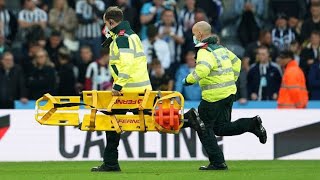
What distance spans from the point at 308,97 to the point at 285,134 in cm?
339

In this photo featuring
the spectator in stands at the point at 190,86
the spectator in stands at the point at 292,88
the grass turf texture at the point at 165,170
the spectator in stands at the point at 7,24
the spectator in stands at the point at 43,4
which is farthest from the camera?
the spectator in stands at the point at 43,4

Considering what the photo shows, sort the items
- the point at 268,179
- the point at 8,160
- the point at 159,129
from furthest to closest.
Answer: the point at 8,160, the point at 159,129, the point at 268,179

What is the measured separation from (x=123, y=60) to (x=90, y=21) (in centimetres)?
1039

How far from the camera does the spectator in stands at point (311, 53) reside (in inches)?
985

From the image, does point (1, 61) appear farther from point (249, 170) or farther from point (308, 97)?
point (249, 170)

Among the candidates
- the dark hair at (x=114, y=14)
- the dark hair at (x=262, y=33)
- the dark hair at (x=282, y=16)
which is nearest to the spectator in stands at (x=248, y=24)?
the dark hair at (x=262, y=33)

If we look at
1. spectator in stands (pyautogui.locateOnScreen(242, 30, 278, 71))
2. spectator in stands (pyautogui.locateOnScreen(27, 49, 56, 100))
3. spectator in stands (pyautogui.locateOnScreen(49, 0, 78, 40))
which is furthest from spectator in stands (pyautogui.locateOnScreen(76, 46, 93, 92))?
spectator in stands (pyautogui.locateOnScreen(242, 30, 278, 71))

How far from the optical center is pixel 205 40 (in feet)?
54.4

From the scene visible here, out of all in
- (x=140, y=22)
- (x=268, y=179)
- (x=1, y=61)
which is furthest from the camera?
(x=140, y=22)

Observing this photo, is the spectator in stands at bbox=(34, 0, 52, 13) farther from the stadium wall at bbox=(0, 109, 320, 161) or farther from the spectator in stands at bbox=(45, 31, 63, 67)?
the stadium wall at bbox=(0, 109, 320, 161)

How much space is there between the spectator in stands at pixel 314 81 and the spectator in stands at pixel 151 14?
12.5 ft

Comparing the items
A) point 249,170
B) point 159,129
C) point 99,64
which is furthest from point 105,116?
point 99,64

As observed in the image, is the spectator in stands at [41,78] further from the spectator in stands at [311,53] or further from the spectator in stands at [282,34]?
the spectator in stands at [311,53]

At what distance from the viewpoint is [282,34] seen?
86.8 ft
